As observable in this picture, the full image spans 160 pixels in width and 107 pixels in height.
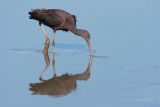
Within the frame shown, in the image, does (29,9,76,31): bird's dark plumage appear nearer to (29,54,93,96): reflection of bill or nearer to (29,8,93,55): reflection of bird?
(29,8,93,55): reflection of bird

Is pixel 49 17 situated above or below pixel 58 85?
above

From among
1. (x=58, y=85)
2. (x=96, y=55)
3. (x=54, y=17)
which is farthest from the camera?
(x=54, y=17)

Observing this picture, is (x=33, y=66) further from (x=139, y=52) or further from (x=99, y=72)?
(x=139, y=52)

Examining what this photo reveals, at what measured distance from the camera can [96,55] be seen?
1166 centimetres

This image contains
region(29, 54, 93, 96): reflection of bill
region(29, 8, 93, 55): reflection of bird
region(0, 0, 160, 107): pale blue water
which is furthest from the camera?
region(29, 8, 93, 55): reflection of bird

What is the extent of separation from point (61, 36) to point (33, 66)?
13.0ft

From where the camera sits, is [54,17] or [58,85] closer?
[58,85]

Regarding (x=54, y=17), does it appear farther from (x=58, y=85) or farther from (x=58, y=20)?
(x=58, y=85)

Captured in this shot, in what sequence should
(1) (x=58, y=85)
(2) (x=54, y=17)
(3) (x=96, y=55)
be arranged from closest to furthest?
(1) (x=58, y=85) → (3) (x=96, y=55) → (2) (x=54, y=17)

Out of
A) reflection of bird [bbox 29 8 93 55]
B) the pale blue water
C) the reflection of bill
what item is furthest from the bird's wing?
the reflection of bill

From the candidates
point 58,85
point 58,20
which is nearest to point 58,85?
point 58,85

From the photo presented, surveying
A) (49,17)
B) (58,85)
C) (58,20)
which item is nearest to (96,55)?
(58,20)

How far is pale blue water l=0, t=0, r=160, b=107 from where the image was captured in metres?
7.83

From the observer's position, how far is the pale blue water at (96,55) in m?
7.83
